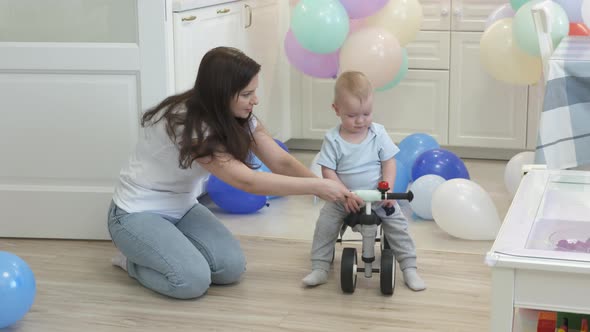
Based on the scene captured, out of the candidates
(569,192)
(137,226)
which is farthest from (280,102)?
(569,192)

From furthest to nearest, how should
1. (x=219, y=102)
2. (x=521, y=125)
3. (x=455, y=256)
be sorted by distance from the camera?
(x=521, y=125), (x=455, y=256), (x=219, y=102)

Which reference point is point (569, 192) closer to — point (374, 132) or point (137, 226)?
point (374, 132)

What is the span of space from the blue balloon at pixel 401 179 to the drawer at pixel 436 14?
104 centimetres

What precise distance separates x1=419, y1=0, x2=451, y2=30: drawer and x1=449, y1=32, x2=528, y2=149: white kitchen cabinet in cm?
8

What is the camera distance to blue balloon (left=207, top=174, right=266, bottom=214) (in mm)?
3736

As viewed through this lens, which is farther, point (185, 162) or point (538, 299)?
point (185, 162)

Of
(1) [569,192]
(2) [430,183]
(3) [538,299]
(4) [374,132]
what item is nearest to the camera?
(3) [538,299]

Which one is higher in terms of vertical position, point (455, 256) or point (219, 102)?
point (219, 102)

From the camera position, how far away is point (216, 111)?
277 cm

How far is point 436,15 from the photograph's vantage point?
4.61m

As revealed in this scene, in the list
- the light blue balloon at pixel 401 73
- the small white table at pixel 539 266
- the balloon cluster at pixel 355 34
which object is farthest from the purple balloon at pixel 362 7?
the small white table at pixel 539 266

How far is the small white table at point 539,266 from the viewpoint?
1.38 metres

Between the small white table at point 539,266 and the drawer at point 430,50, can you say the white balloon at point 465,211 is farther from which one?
the small white table at point 539,266

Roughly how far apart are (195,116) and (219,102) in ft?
0.29
